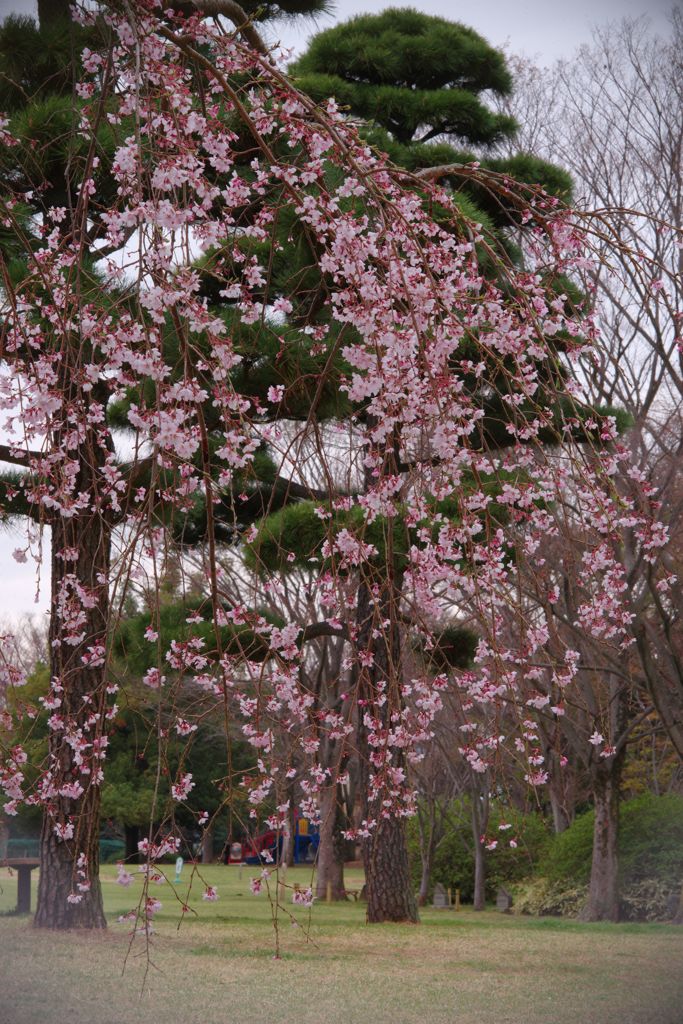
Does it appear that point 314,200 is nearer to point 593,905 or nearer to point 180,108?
point 180,108

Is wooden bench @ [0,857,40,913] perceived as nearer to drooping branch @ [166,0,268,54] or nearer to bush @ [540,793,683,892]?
drooping branch @ [166,0,268,54]

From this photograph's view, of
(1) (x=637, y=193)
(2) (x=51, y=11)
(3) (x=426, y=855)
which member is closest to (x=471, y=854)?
(3) (x=426, y=855)

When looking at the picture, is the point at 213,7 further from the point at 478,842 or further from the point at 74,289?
the point at 478,842

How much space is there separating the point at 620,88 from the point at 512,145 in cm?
65

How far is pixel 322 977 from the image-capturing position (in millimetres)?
3404

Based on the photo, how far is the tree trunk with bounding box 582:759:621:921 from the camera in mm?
5855

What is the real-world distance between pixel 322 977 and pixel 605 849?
120 inches

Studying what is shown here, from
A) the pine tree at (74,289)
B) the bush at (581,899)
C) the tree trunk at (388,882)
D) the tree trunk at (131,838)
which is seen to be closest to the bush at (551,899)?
the bush at (581,899)

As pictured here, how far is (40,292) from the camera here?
3.42 metres

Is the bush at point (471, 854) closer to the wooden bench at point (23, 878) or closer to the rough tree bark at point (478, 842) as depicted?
the rough tree bark at point (478, 842)

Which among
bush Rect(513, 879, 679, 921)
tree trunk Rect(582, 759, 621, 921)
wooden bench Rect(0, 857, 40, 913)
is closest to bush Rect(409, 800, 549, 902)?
bush Rect(513, 879, 679, 921)

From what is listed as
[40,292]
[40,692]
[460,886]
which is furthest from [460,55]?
[460,886]

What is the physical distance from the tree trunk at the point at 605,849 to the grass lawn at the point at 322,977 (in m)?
1.43

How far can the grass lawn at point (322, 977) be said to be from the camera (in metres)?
3.00
